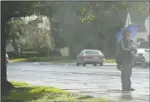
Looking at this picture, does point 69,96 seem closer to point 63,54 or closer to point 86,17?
point 86,17

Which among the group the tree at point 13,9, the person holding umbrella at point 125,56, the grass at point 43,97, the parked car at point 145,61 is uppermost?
the tree at point 13,9

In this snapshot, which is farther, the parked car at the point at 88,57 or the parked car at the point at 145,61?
the parked car at the point at 88,57

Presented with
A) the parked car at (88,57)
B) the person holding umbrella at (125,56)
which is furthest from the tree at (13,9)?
the parked car at (88,57)

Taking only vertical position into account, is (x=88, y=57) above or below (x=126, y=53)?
below

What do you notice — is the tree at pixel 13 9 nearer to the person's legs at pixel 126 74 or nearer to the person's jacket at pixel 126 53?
the person's jacket at pixel 126 53

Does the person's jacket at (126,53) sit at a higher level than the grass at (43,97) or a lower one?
higher

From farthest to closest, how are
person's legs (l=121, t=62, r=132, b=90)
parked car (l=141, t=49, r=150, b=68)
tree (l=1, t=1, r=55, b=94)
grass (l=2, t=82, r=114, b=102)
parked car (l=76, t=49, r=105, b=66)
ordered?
parked car (l=76, t=49, r=105, b=66) < parked car (l=141, t=49, r=150, b=68) < person's legs (l=121, t=62, r=132, b=90) < tree (l=1, t=1, r=55, b=94) < grass (l=2, t=82, r=114, b=102)

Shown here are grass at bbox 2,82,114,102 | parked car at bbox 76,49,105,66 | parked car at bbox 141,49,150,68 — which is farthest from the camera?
parked car at bbox 76,49,105,66

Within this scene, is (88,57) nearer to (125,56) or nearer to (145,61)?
(145,61)

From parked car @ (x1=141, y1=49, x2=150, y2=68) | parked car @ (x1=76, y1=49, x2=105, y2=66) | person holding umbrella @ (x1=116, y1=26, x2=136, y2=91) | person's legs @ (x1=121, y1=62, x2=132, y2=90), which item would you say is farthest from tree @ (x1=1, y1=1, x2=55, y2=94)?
parked car @ (x1=76, y1=49, x2=105, y2=66)

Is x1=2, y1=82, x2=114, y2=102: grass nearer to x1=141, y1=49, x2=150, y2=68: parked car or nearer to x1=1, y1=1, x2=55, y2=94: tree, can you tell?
x1=1, y1=1, x2=55, y2=94: tree

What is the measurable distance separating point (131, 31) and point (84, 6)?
268cm

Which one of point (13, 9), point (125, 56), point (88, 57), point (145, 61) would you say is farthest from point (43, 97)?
point (88, 57)

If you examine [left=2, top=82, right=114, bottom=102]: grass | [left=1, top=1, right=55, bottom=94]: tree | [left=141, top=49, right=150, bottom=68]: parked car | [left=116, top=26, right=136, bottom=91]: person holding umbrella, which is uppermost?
[left=1, top=1, right=55, bottom=94]: tree
